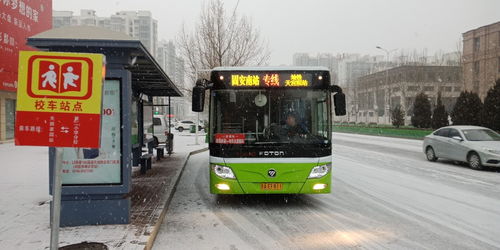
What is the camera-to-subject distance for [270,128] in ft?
24.5

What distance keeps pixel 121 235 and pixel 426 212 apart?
5.27m

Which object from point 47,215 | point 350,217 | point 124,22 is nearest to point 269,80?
point 350,217

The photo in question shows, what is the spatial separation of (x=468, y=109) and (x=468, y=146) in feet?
57.0

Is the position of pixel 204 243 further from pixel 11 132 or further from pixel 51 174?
pixel 11 132

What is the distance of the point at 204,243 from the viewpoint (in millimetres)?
5527

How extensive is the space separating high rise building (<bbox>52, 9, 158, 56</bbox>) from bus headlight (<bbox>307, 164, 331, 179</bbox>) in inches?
3549

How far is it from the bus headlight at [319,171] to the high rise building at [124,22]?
90156 mm

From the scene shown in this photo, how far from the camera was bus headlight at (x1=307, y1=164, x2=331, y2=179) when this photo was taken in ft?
24.3

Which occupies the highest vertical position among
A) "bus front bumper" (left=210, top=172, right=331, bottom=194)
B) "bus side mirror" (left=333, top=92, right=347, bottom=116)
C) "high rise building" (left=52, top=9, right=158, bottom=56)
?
"high rise building" (left=52, top=9, right=158, bottom=56)

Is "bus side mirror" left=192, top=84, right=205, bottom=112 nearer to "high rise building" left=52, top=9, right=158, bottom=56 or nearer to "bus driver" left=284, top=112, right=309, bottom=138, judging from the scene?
"bus driver" left=284, top=112, right=309, bottom=138

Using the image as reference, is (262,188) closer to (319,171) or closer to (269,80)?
(319,171)

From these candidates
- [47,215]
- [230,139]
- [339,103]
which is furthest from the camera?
[339,103]

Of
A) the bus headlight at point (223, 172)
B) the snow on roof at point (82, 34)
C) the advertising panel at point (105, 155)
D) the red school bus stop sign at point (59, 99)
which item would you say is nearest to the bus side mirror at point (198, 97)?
the bus headlight at point (223, 172)

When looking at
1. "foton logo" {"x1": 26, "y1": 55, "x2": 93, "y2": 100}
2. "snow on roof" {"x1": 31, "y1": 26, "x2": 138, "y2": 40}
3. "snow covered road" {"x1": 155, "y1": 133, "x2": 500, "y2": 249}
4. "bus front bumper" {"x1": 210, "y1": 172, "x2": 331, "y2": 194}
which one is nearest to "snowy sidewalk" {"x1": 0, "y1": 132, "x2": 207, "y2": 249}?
"snow covered road" {"x1": 155, "y1": 133, "x2": 500, "y2": 249}
